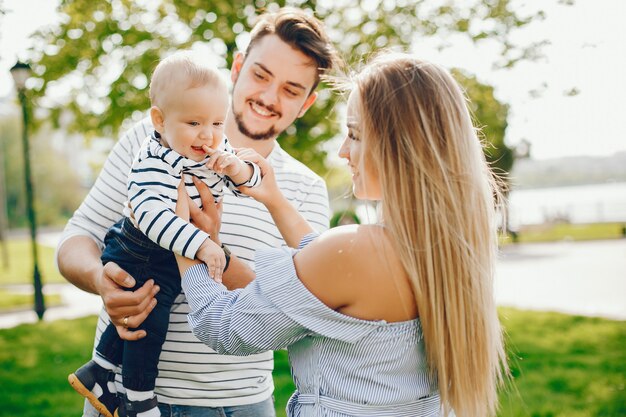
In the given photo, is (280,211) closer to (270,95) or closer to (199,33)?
(270,95)

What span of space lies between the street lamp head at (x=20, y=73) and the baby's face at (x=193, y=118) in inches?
452

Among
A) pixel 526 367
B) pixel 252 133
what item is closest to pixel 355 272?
pixel 252 133

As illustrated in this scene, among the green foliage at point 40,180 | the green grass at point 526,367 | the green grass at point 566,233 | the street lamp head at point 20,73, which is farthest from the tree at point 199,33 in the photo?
the green foliage at point 40,180

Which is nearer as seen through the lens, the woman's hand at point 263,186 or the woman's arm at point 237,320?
the woman's arm at point 237,320

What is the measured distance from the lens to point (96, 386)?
243 centimetres

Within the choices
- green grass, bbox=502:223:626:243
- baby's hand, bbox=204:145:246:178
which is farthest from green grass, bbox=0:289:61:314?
green grass, bbox=502:223:626:243

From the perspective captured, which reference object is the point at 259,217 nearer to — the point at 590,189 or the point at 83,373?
the point at 83,373

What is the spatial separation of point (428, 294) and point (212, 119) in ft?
3.45

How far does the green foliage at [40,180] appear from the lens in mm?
58094

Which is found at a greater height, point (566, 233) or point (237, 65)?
point (237, 65)

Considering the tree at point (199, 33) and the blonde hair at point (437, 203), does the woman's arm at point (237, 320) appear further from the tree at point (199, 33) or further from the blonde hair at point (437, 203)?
the tree at point (199, 33)

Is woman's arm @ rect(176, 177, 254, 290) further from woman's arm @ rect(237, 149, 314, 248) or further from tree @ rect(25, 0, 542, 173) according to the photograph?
tree @ rect(25, 0, 542, 173)

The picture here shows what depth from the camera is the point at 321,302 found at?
1.79 metres

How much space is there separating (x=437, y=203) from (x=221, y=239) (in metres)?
1.14
